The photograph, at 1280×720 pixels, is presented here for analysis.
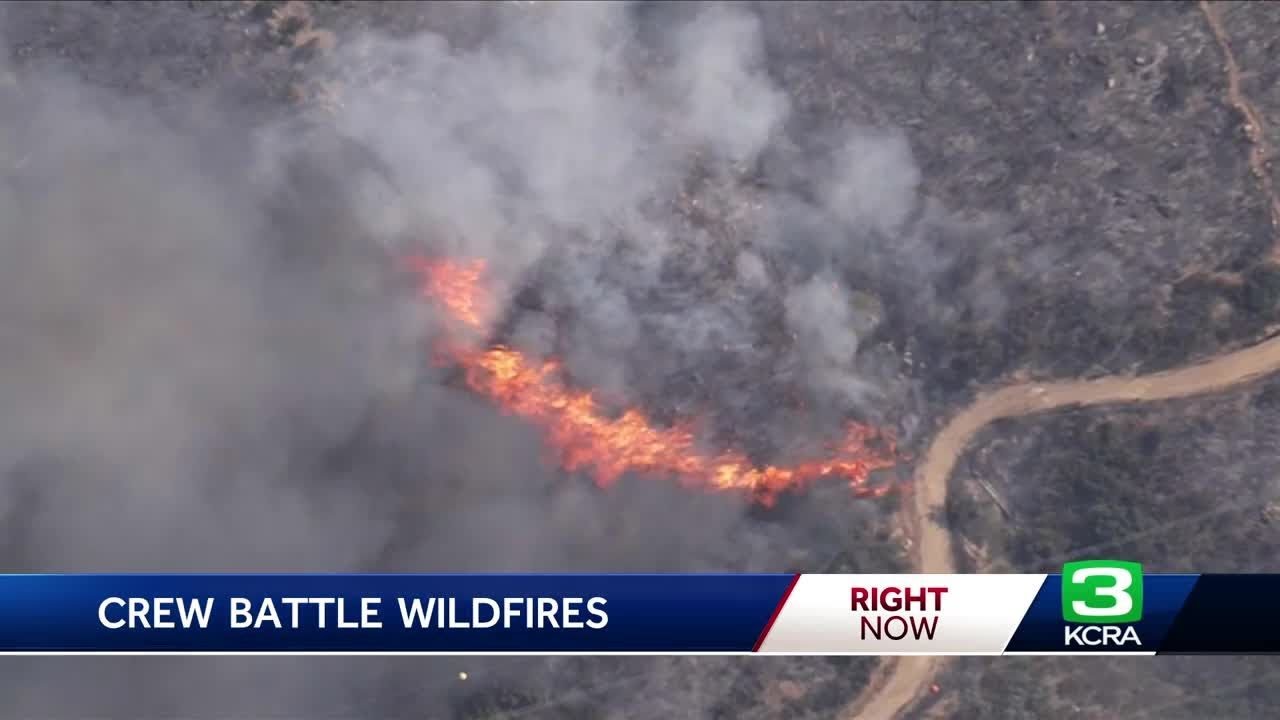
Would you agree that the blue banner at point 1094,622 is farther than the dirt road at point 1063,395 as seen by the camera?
No

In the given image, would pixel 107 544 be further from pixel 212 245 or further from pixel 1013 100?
pixel 1013 100

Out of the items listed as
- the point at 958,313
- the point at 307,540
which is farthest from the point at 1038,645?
the point at 307,540

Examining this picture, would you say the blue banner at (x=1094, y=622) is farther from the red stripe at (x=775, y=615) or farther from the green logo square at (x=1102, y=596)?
the red stripe at (x=775, y=615)

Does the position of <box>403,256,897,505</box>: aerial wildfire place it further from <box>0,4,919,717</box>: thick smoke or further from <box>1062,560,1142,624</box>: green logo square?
<box>1062,560,1142,624</box>: green logo square

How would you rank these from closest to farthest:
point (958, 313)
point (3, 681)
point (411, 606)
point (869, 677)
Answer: point (411, 606), point (3, 681), point (869, 677), point (958, 313)

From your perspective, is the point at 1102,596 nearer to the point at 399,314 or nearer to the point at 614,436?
the point at 614,436

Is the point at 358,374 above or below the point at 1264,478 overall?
above

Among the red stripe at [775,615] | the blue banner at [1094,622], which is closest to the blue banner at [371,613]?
the red stripe at [775,615]
